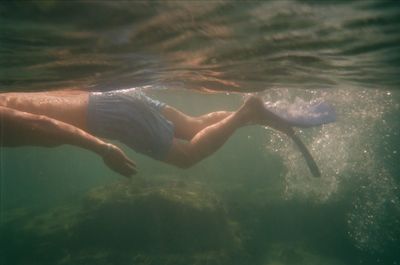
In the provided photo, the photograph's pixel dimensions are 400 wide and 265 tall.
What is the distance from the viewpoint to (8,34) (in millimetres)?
6793

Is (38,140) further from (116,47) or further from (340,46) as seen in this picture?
(340,46)

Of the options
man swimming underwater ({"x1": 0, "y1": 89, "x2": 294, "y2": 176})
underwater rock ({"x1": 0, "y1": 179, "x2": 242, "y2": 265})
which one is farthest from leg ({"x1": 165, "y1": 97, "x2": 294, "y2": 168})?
underwater rock ({"x1": 0, "y1": 179, "x2": 242, "y2": 265})

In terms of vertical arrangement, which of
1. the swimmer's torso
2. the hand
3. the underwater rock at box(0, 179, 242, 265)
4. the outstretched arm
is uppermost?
the swimmer's torso

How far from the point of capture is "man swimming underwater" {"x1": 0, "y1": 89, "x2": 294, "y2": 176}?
26.6ft

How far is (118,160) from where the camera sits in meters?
7.47

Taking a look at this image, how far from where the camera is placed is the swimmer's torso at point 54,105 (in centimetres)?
932

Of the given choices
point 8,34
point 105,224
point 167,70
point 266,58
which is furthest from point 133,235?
point 8,34

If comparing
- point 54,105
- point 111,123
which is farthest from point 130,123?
point 54,105

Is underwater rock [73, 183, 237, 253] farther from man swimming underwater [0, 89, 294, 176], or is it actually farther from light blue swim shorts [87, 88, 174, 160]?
light blue swim shorts [87, 88, 174, 160]

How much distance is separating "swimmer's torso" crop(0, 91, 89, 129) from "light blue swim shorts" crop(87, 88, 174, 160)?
247 mm

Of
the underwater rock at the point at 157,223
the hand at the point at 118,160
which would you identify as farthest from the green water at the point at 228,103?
the hand at the point at 118,160

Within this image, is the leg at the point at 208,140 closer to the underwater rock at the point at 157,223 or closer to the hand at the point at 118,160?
the hand at the point at 118,160

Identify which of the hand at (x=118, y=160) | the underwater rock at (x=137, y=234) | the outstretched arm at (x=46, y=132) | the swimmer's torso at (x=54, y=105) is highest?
the swimmer's torso at (x=54, y=105)

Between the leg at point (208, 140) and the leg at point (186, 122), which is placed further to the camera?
the leg at point (186, 122)
